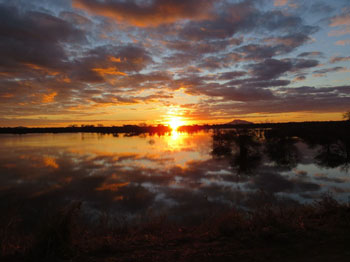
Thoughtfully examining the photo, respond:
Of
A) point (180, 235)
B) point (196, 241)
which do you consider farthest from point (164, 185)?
point (196, 241)

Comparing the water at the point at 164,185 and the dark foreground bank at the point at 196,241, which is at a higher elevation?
the dark foreground bank at the point at 196,241

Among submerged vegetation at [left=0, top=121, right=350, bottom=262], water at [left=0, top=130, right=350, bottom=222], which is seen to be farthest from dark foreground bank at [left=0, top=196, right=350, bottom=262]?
water at [left=0, top=130, right=350, bottom=222]

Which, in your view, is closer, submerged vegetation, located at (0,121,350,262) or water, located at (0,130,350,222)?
submerged vegetation, located at (0,121,350,262)

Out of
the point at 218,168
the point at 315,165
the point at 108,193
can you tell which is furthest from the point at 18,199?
the point at 315,165

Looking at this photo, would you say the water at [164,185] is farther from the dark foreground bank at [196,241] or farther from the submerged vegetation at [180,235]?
the dark foreground bank at [196,241]

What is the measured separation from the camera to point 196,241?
243 inches

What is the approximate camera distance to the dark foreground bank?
16.7 feet

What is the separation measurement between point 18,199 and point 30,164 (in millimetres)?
10548

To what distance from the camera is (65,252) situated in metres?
5.20

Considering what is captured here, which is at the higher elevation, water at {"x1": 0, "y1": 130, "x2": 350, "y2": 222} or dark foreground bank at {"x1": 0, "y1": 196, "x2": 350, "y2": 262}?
dark foreground bank at {"x1": 0, "y1": 196, "x2": 350, "y2": 262}

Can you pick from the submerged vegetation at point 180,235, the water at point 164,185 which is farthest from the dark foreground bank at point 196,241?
the water at point 164,185

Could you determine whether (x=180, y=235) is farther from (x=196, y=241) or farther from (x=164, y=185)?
(x=164, y=185)

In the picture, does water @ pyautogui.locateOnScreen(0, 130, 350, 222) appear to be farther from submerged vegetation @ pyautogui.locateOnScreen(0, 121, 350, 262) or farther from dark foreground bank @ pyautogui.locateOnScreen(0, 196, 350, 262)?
dark foreground bank @ pyautogui.locateOnScreen(0, 196, 350, 262)

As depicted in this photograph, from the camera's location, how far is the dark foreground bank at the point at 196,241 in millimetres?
5098
